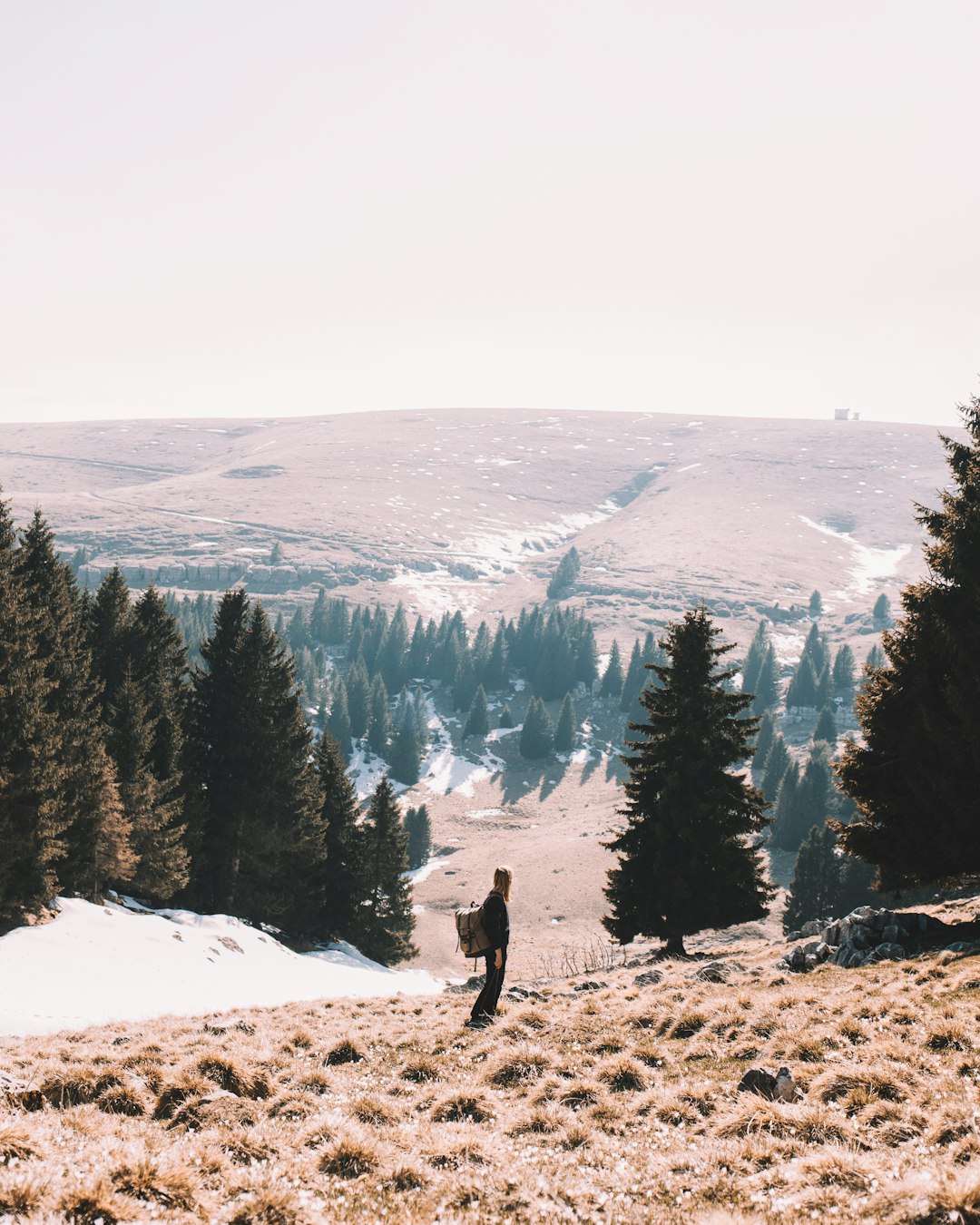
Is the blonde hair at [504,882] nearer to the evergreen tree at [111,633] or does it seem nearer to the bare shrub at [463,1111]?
the bare shrub at [463,1111]

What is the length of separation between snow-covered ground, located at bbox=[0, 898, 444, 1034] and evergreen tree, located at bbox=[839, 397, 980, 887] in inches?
543

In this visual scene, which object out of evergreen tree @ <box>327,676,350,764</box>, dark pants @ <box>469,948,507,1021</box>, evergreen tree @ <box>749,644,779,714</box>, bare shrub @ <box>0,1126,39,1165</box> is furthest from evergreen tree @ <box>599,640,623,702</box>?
bare shrub @ <box>0,1126,39,1165</box>

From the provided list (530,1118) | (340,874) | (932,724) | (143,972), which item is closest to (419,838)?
(340,874)

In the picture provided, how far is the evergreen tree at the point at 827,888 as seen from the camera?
237ft

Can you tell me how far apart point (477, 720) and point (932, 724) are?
157 metres

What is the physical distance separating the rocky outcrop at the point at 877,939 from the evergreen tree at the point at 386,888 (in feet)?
105

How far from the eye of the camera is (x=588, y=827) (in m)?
125

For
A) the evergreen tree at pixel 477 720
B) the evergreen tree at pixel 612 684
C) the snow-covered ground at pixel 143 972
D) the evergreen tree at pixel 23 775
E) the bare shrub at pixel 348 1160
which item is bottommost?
the evergreen tree at pixel 477 720

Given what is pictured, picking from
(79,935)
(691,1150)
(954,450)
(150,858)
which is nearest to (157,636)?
(150,858)

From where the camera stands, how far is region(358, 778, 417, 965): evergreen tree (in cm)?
4677

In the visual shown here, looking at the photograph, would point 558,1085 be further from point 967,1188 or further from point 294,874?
point 294,874

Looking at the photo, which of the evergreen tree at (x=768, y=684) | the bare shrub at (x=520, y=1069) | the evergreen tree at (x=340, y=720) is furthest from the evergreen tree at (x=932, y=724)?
the evergreen tree at (x=768, y=684)

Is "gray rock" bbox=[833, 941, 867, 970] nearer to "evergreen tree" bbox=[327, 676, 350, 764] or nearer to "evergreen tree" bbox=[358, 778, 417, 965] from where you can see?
"evergreen tree" bbox=[358, 778, 417, 965]

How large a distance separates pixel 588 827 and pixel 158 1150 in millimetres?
122320
